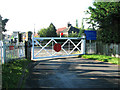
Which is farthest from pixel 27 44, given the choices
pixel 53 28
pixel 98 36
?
pixel 53 28

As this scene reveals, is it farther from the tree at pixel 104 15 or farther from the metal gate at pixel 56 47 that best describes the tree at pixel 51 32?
the tree at pixel 104 15

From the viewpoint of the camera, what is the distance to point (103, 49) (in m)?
15.2

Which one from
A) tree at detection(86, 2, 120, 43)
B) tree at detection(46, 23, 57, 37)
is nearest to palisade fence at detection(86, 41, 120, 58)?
tree at detection(86, 2, 120, 43)

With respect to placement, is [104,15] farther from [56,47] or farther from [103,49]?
[56,47]

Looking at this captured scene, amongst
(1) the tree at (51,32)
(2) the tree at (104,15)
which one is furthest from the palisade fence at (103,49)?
(1) the tree at (51,32)

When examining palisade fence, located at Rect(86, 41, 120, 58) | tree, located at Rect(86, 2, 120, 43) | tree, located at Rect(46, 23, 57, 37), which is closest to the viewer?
tree, located at Rect(86, 2, 120, 43)

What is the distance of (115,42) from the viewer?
44.4 ft

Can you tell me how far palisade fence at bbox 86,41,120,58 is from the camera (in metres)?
13.5

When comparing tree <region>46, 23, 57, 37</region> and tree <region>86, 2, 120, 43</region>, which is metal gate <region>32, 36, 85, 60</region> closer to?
tree <region>86, 2, 120, 43</region>

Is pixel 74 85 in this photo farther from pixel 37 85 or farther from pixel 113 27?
pixel 113 27

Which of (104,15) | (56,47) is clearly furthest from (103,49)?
(56,47)

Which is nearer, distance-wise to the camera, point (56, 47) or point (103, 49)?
point (56, 47)

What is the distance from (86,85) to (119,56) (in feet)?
29.9

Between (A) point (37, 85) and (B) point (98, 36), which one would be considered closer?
(A) point (37, 85)
